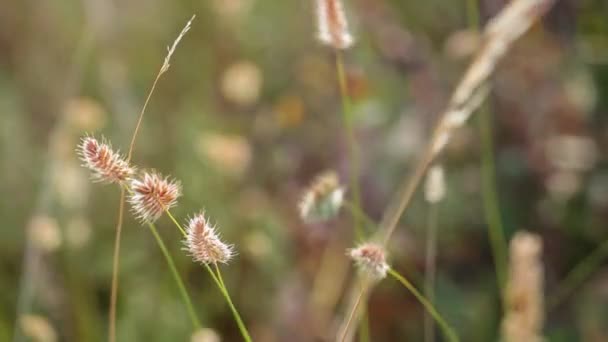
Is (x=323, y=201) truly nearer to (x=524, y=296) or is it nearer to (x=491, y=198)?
(x=524, y=296)

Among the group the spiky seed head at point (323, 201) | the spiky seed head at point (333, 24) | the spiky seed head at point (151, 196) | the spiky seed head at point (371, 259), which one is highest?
the spiky seed head at point (333, 24)

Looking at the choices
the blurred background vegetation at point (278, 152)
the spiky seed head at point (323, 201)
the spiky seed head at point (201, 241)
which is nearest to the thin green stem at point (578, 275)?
the blurred background vegetation at point (278, 152)

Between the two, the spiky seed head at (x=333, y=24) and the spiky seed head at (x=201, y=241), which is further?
the spiky seed head at (x=333, y=24)

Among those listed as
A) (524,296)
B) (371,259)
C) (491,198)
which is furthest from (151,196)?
(491,198)

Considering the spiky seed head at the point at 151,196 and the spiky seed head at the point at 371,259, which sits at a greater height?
the spiky seed head at the point at 371,259

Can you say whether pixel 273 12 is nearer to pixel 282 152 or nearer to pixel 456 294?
pixel 282 152

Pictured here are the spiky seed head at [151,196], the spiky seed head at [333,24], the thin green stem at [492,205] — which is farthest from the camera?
the thin green stem at [492,205]

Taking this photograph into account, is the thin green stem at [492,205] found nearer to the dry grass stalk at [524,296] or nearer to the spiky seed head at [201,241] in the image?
the dry grass stalk at [524,296]
